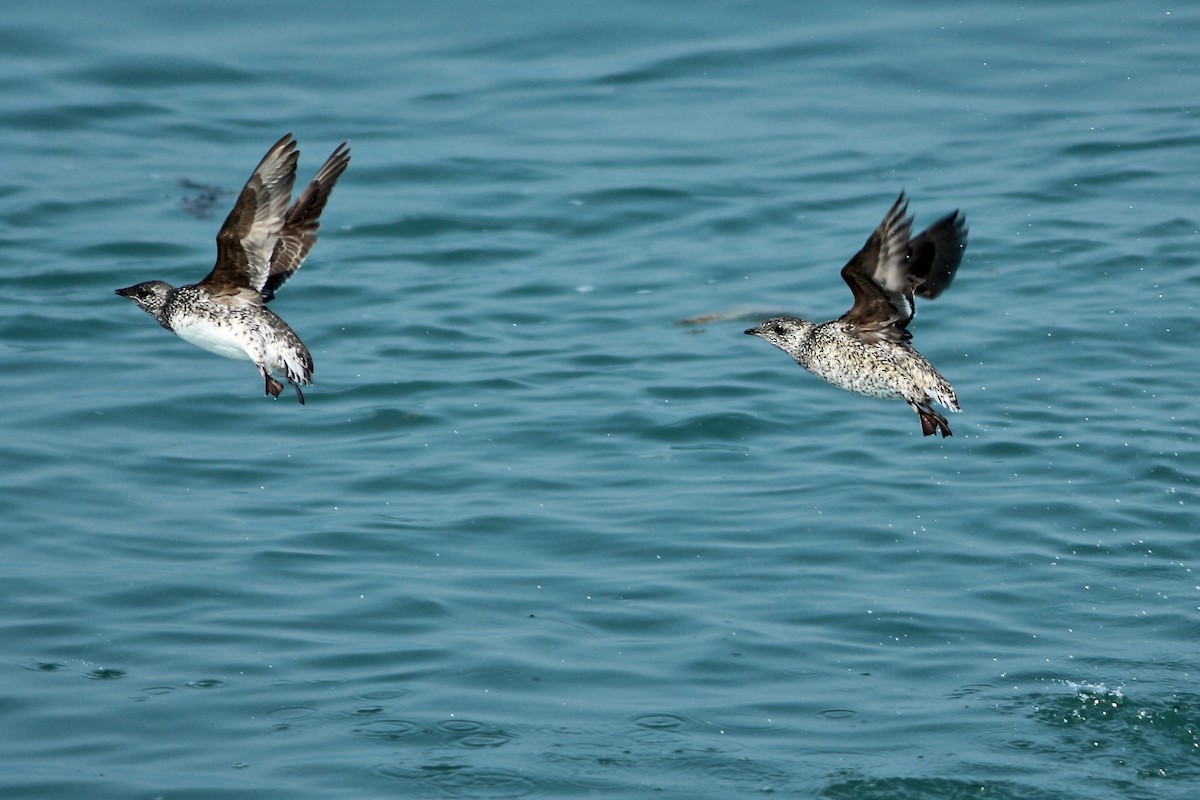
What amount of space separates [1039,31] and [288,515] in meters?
14.0

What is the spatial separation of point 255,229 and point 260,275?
0.23 meters

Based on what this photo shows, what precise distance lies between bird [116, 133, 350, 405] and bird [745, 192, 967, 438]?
2603 millimetres

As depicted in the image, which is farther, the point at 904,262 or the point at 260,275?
the point at 260,275

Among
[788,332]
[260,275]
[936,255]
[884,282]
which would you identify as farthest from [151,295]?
[936,255]

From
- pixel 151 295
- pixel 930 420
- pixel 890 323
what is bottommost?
pixel 930 420

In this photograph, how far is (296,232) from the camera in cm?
909

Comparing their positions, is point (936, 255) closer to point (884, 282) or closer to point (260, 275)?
point (884, 282)

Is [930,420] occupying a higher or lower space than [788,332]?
lower

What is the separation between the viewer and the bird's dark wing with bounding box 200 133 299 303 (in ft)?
28.9

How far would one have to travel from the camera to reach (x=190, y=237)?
18.0 meters

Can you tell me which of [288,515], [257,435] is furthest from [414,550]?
[257,435]

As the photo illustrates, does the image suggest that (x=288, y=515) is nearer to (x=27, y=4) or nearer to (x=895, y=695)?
(x=895, y=695)

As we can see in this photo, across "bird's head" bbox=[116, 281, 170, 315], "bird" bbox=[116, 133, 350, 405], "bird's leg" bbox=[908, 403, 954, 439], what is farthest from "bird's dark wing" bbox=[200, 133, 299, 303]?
"bird's leg" bbox=[908, 403, 954, 439]

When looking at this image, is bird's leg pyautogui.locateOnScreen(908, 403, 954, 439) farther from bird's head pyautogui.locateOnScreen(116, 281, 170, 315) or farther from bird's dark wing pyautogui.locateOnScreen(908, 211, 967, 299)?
bird's head pyautogui.locateOnScreen(116, 281, 170, 315)
